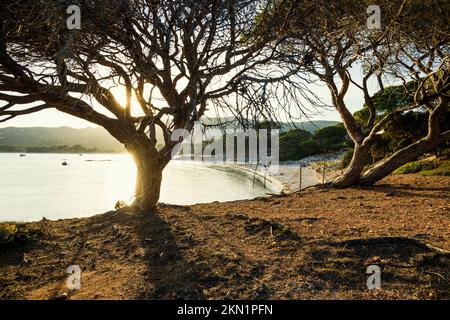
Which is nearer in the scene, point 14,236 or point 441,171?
point 14,236

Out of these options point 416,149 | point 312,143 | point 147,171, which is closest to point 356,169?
point 416,149

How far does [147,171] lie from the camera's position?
8.41m

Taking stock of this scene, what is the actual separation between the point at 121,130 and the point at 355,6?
20.4ft

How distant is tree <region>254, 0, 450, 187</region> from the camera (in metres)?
6.48

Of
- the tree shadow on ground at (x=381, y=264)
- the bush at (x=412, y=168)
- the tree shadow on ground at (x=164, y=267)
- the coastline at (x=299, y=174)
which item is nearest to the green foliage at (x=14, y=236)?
the tree shadow on ground at (x=164, y=267)

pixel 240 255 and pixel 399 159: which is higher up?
pixel 399 159

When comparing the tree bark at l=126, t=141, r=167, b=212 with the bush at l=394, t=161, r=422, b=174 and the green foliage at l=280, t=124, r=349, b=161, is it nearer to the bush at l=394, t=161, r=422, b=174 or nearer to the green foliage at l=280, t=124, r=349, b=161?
the bush at l=394, t=161, r=422, b=174

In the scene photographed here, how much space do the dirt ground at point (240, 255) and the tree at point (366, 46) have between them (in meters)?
2.91

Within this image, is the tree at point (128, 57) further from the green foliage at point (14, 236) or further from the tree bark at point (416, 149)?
the tree bark at point (416, 149)

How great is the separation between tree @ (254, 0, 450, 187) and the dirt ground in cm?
291

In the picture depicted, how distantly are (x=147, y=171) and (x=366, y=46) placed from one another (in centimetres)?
686

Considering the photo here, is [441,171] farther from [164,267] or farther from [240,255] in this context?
[164,267]

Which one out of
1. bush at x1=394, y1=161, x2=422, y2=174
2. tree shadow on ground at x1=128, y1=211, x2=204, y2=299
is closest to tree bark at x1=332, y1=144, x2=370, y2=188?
bush at x1=394, y1=161, x2=422, y2=174
